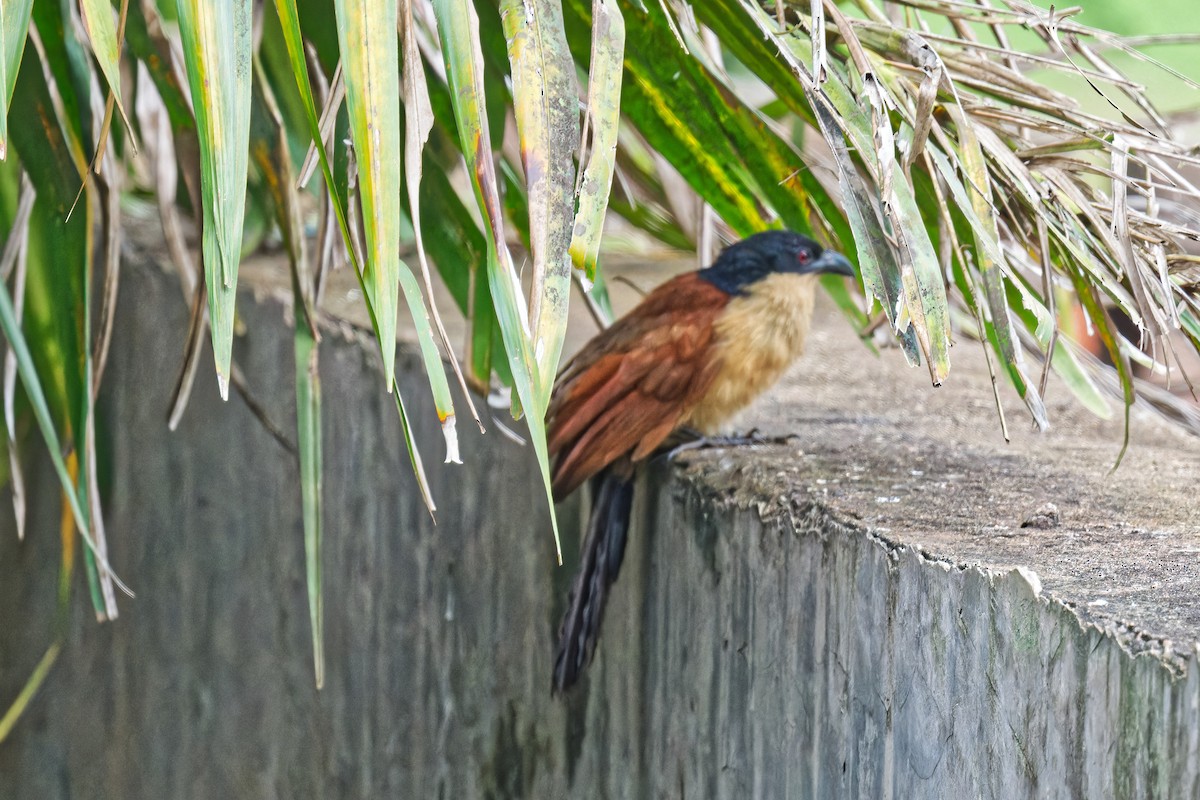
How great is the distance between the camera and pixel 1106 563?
1.38 m

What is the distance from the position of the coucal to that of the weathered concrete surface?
8 centimetres

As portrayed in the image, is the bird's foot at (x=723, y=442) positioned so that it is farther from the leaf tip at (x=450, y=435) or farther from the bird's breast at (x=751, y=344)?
the leaf tip at (x=450, y=435)

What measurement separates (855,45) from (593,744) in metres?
1.29

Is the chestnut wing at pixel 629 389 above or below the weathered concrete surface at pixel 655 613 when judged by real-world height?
above

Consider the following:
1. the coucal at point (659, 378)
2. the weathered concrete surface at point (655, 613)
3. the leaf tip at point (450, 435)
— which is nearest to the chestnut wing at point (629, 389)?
the coucal at point (659, 378)

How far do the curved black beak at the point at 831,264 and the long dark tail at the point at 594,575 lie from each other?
1.62ft

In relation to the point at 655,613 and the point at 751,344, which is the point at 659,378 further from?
the point at 655,613

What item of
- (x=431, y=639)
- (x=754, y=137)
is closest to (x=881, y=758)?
(x=754, y=137)

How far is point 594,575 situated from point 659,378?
0.33 m

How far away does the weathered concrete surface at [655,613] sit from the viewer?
4.21ft

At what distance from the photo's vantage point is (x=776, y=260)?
7.74 feet

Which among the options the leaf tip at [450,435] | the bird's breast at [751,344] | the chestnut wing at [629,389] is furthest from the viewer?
the bird's breast at [751,344]

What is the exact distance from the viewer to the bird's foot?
7.22ft

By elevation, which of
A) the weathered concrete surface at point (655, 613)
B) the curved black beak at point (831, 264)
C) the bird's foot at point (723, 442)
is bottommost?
the weathered concrete surface at point (655, 613)
